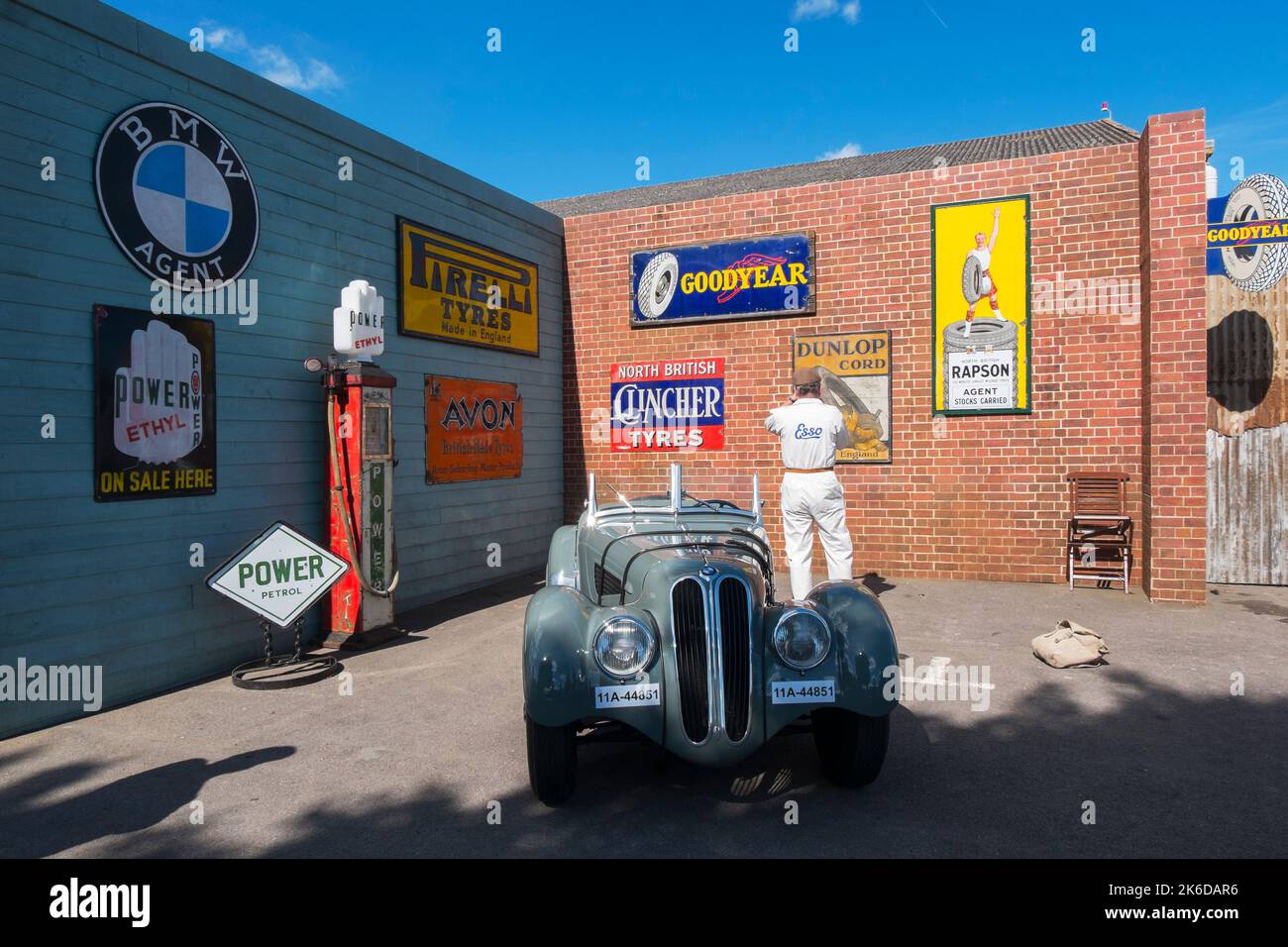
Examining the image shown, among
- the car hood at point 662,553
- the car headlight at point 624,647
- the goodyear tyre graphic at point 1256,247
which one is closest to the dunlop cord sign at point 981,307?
the goodyear tyre graphic at point 1256,247

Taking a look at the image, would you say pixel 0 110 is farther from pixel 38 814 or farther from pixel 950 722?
pixel 950 722

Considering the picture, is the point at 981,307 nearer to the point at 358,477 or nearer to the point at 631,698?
the point at 358,477

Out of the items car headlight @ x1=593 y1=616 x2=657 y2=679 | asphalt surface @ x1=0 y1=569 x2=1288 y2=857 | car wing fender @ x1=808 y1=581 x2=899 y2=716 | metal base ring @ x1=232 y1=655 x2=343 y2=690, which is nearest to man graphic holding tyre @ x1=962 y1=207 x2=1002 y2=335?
asphalt surface @ x1=0 y1=569 x2=1288 y2=857

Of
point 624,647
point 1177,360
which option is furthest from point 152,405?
point 1177,360

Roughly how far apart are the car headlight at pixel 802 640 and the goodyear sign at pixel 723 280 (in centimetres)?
696

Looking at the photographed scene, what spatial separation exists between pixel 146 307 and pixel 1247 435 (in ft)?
35.6

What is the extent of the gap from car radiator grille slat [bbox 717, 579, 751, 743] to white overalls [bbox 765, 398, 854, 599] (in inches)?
127

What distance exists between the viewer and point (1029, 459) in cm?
895

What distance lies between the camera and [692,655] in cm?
346

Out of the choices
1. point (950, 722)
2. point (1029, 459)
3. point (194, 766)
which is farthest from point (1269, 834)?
point (1029, 459)

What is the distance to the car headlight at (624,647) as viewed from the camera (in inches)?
136

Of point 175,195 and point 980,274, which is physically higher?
point 980,274

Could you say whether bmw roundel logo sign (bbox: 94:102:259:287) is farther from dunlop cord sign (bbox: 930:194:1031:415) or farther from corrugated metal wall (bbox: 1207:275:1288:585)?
corrugated metal wall (bbox: 1207:275:1288:585)

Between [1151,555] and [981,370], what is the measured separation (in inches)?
104
